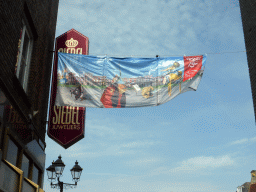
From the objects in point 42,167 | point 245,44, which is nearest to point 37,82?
point 42,167

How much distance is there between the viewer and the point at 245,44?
42.2 ft

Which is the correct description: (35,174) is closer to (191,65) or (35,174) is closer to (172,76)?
(172,76)

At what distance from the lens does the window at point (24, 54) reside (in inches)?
335

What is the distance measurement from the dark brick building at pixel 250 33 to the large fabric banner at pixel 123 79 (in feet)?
7.50

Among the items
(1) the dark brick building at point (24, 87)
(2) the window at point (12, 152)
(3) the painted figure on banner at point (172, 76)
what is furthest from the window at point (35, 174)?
(3) the painted figure on banner at point (172, 76)

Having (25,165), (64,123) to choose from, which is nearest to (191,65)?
(64,123)

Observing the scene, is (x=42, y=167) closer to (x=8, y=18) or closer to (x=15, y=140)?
(x=15, y=140)

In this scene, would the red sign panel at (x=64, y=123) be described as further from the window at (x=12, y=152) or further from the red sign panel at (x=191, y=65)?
the red sign panel at (x=191, y=65)

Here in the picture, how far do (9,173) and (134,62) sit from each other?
6.14 m

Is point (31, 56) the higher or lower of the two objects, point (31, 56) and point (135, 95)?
the higher

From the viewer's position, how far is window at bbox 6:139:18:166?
269 inches

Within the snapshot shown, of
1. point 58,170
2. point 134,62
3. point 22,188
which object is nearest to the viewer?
point 22,188

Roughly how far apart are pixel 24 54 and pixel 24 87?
3.07 ft

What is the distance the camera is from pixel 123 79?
10.9 metres
